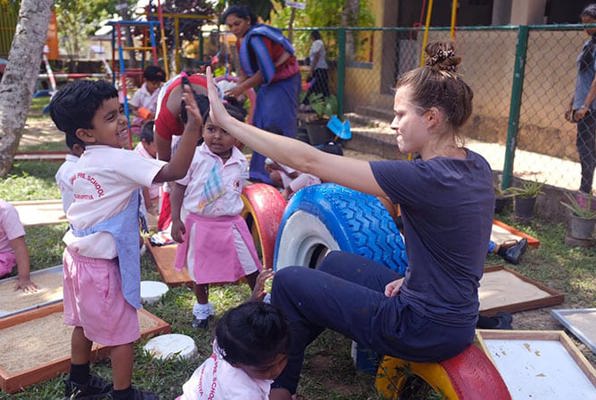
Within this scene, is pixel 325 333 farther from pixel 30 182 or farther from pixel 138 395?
pixel 30 182

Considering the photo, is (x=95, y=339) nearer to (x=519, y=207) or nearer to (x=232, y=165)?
(x=232, y=165)

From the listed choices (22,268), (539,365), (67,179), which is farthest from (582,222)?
(22,268)

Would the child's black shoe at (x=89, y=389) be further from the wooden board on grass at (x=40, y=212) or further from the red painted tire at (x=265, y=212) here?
the wooden board on grass at (x=40, y=212)

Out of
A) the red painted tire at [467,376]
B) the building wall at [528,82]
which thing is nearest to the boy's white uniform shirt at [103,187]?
the red painted tire at [467,376]

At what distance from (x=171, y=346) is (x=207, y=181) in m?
0.90

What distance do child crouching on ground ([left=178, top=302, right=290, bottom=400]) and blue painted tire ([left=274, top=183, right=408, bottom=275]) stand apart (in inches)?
34.4

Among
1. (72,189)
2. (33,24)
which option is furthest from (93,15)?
(72,189)

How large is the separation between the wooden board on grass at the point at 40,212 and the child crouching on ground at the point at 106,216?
9.93ft

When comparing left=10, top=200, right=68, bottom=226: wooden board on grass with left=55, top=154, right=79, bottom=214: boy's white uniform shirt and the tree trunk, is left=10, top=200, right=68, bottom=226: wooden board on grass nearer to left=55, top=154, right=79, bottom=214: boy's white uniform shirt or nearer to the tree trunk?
the tree trunk

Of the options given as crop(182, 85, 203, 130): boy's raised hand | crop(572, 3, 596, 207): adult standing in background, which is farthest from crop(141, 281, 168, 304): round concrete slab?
crop(572, 3, 596, 207): adult standing in background

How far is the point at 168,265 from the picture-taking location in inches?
165

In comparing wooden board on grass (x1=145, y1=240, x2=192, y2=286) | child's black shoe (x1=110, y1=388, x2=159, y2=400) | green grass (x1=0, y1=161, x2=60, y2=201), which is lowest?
green grass (x1=0, y1=161, x2=60, y2=201)

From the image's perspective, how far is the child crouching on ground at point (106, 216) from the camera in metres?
2.29

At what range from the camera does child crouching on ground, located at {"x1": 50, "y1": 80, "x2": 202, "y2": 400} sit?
2291 mm
